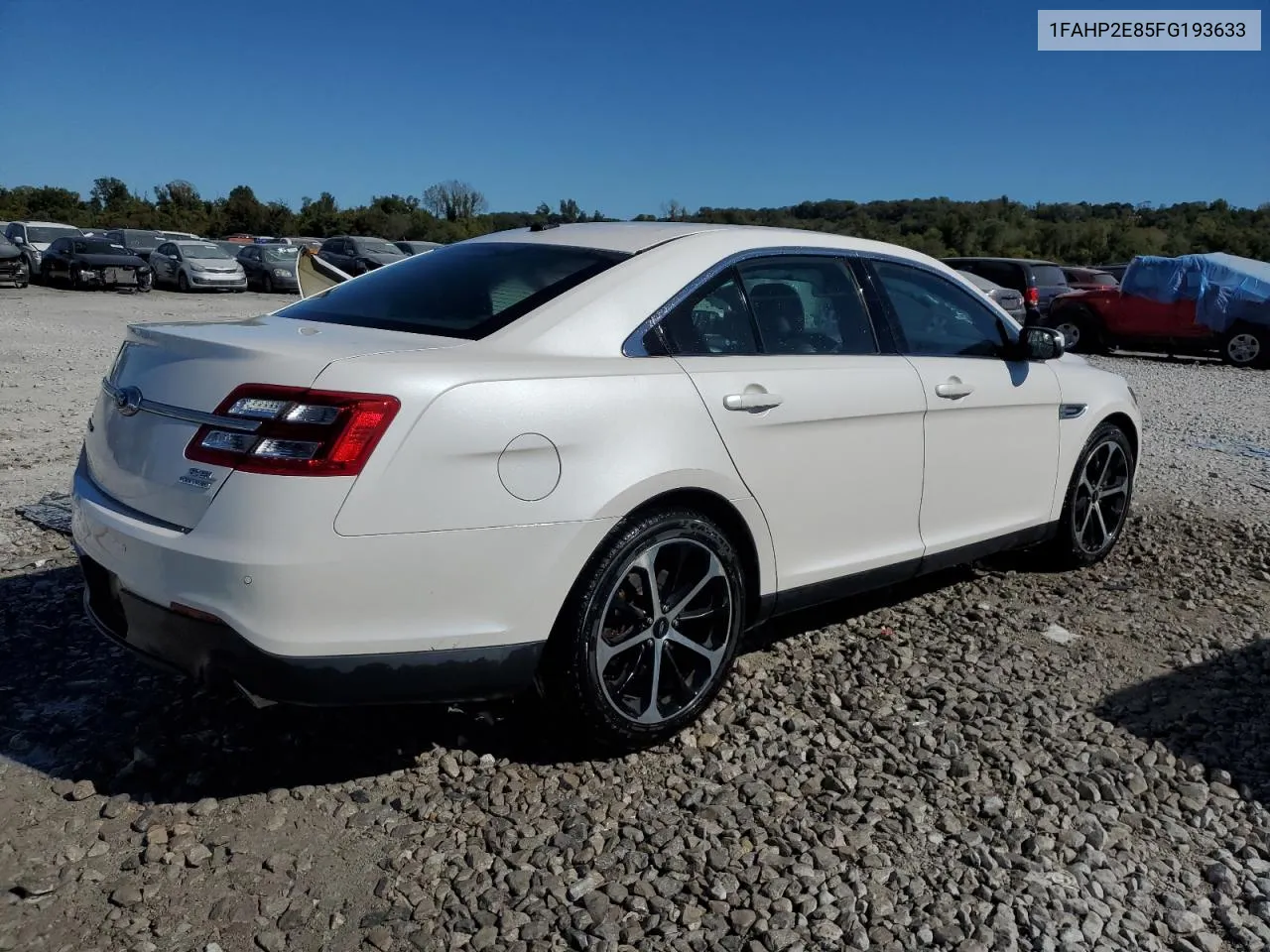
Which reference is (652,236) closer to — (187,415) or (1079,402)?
(187,415)

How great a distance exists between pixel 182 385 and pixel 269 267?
28.6m

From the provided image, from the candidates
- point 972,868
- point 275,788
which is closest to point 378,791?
point 275,788

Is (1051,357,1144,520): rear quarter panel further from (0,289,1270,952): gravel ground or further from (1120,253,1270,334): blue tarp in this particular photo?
(1120,253,1270,334): blue tarp

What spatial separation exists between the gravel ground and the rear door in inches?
20.7

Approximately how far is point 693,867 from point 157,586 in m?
1.55

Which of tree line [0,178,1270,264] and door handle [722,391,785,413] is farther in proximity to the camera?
tree line [0,178,1270,264]

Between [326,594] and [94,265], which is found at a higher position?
[94,265]

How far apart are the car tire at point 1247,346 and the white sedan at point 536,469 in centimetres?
1490

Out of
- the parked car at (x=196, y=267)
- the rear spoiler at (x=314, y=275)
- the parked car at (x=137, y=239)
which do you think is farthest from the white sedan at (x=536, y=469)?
the parked car at (x=137, y=239)

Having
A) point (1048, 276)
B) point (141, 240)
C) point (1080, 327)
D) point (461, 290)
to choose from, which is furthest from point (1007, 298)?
point (141, 240)

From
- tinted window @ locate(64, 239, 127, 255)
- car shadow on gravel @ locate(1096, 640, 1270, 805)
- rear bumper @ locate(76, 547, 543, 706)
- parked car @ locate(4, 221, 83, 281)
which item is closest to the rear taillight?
rear bumper @ locate(76, 547, 543, 706)

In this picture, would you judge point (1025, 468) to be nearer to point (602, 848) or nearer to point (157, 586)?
point (602, 848)

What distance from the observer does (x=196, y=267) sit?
2775 centimetres

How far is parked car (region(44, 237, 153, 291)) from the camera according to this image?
26188 mm
